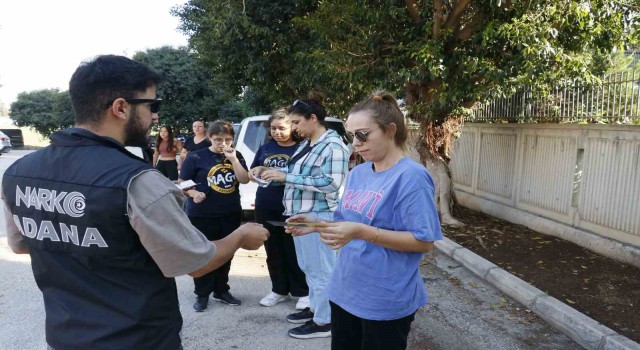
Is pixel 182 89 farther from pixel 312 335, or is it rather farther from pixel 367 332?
pixel 367 332

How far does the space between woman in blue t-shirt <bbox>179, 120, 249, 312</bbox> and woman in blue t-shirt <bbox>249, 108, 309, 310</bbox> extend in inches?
8.9

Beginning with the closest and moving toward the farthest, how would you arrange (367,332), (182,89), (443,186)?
(367,332) → (443,186) → (182,89)

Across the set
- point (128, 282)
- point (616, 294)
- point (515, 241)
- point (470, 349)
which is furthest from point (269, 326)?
point (515, 241)

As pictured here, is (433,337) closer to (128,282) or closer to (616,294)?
(616,294)

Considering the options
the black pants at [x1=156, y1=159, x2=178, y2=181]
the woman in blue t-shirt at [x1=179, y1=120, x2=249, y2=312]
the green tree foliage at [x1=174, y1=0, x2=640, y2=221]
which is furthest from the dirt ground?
the black pants at [x1=156, y1=159, x2=178, y2=181]

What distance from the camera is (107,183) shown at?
146 cm

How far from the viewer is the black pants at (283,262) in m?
4.21

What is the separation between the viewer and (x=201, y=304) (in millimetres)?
4254

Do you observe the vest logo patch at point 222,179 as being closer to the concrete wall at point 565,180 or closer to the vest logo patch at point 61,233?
the vest logo patch at point 61,233

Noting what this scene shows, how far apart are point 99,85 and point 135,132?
8.1 inches

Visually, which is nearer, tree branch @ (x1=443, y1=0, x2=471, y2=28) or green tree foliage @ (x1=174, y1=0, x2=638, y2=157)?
green tree foliage @ (x1=174, y1=0, x2=638, y2=157)

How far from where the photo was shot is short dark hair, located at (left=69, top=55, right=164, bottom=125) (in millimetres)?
1581

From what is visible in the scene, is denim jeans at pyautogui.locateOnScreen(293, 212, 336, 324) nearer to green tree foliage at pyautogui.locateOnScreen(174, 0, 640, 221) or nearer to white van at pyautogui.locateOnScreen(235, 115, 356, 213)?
green tree foliage at pyautogui.locateOnScreen(174, 0, 640, 221)

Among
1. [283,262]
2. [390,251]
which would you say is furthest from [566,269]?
[390,251]
